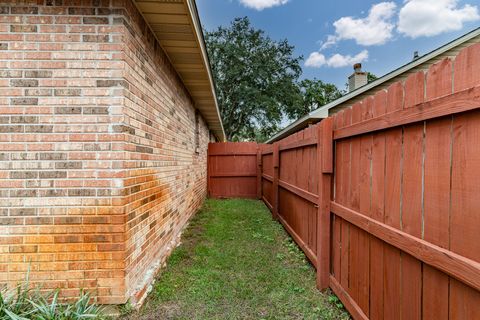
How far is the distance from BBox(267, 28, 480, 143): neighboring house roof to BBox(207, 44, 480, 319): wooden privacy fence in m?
4.71

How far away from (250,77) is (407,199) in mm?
21069

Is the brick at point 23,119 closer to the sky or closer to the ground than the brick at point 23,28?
closer to the ground

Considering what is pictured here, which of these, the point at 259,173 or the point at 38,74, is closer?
the point at 38,74

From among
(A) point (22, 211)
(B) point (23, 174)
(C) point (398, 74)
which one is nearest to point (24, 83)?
(B) point (23, 174)

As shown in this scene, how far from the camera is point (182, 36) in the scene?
10.4ft

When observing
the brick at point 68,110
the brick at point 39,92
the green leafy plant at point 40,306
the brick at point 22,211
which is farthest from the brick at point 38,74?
the green leafy plant at point 40,306

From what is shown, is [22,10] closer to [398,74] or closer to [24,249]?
[24,249]

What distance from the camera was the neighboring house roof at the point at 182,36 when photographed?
2.56m

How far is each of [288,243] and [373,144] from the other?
2.80 metres

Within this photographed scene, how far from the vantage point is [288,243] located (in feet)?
14.5

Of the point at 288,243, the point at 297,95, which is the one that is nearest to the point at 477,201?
the point at 288,243

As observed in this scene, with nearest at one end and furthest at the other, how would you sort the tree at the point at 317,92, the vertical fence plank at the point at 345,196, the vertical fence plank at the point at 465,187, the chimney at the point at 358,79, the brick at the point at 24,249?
the vertical fence plank at the point at 465,187, the brick at the point at 24,249, the vertical fence plank at the point at 345,196, the chimney at the point at 358,79, the tree at the point at 317,92

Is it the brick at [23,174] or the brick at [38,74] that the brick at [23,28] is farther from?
the brick at [23,174]

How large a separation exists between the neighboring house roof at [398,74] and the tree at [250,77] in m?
13.6
